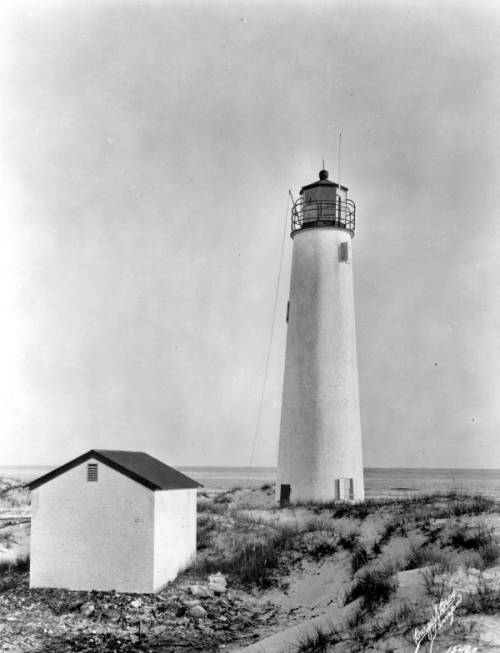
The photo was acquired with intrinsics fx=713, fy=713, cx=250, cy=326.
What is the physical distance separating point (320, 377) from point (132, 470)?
8.04m

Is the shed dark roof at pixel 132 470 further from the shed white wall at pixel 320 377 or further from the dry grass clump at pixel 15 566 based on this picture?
the shed white wall at pixel 320 377

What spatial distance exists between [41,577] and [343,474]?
933 centimetres

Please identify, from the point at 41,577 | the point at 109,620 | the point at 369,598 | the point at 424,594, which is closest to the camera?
the point at 424,594

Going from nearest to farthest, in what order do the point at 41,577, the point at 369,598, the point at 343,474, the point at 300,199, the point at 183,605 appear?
the point at 369,598
the point at 183,605
the point at 41,577
the point at 343,474
the point at 300,199

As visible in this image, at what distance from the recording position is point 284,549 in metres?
16.5

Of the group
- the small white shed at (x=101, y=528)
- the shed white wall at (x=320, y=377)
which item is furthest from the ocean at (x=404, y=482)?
the small white shed at (x=101, y=528)

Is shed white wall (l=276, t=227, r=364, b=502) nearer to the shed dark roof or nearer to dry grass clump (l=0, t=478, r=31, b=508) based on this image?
the shed dark roof

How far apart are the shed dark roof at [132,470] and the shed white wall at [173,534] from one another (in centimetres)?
19

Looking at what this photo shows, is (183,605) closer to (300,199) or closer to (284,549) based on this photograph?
(284,549)

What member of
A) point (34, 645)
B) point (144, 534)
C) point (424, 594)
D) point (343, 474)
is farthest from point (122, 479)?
point (343, 474)

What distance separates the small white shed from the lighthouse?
667 cm

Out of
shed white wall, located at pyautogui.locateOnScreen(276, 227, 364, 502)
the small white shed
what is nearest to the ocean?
shed white wall, located at pyautogui.locateOnScreen(276, 227, 364, 502)

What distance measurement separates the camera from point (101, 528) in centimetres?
1426

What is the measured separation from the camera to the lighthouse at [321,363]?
2059 centimetres
